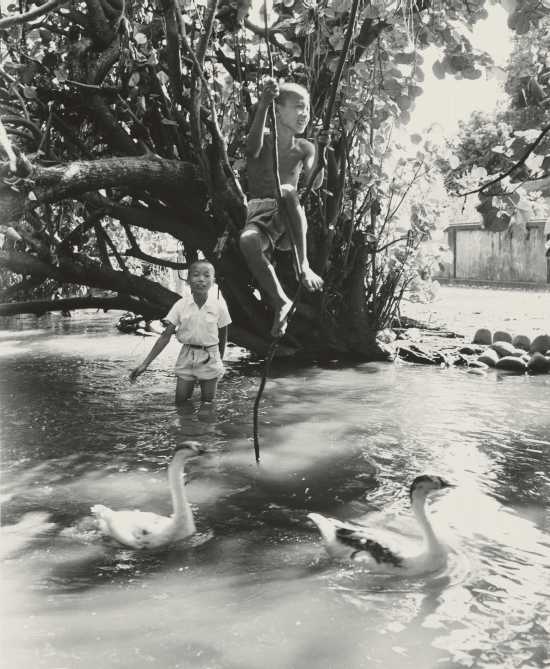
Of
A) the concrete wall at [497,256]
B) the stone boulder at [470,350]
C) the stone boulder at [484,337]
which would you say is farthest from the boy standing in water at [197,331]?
the concrete wall at [497,256]

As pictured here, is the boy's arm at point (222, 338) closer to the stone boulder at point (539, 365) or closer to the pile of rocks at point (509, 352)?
the pile of rocks at point (509, 352)

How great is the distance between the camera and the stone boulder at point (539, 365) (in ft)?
35.4

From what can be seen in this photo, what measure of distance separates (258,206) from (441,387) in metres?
4.90

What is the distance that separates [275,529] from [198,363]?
3555 millimetres

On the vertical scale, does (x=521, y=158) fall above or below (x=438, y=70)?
below

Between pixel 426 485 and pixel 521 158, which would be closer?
pixel 426 485

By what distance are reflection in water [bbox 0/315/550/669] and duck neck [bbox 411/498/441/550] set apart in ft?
0.34

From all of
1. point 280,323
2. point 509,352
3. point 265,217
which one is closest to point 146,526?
point 280,323

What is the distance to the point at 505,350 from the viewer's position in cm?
1151

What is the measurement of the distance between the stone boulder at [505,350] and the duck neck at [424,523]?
7.38m

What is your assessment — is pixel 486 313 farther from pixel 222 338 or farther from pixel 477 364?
pixel 222 338

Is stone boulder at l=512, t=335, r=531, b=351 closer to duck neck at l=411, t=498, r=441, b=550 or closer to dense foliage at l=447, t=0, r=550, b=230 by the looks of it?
dense foliage at l=447, t=0, r=550, b=230

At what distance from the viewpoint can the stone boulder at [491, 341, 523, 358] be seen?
37.5 feet

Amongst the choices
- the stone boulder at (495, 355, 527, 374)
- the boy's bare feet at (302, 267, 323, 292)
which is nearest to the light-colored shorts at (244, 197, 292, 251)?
the boy's bare feet at (302, 267, 323, 292)
